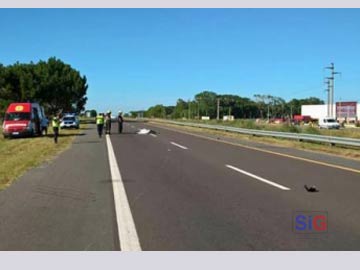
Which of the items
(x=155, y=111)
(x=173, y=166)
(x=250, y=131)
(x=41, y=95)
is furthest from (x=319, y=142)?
(x=155, y=111)

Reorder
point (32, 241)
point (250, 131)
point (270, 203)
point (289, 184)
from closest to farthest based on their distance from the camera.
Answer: point (32, 241), point (270, 203), point (289, 184), point (250, 131)

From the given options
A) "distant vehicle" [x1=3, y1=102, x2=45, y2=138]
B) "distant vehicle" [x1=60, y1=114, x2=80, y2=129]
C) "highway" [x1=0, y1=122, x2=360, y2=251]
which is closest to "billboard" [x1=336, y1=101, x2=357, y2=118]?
"distant vehicle" [x1=60, y1=114, x2=80, y2=129]

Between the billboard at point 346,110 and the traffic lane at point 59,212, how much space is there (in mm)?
89646

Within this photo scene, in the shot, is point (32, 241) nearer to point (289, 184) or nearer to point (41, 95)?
point (289, 184)

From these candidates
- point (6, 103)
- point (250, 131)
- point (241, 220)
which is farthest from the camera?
point (6, 103)

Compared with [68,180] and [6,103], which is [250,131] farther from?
[6,103]

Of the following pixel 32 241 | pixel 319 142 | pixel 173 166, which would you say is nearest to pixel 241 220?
pixel 32 241

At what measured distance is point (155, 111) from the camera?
183375 mm

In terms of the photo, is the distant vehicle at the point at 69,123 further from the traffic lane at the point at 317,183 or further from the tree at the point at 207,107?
the tree at the point at 207,107

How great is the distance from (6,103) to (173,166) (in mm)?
65848

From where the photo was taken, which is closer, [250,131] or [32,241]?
[32,241]

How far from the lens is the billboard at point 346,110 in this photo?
314ft

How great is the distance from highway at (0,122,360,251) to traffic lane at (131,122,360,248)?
0.02 metres

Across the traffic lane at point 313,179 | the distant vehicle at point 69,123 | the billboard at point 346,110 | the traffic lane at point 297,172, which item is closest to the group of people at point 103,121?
the distant vehicle at point 69,123
